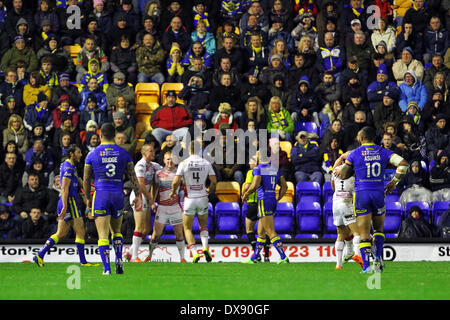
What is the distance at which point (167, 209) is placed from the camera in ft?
65.7

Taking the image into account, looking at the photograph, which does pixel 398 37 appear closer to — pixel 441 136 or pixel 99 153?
pixel 441 136

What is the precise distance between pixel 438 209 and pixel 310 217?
2788mm

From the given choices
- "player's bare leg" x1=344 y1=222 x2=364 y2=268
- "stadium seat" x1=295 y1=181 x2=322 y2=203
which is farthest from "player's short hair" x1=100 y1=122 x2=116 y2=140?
"stadium seat" x1=295 y1=181 x2=322 y2=203

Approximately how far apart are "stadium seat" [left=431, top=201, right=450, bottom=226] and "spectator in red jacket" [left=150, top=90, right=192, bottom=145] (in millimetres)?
6090

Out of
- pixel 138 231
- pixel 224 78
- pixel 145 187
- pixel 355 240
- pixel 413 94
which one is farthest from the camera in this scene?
pixel 413 94

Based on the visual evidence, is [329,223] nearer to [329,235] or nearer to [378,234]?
[329,235]

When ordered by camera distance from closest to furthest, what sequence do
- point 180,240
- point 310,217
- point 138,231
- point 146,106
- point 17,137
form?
point 138,231 < point 180,240 < point 310,217 < point 17,137 < point 146,106

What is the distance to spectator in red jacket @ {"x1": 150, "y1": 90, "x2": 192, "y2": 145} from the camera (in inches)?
914

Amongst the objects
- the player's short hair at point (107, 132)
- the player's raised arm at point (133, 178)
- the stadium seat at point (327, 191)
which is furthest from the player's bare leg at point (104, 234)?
the stadium seat at point (327, 191)

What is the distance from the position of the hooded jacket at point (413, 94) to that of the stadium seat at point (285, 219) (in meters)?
4.63

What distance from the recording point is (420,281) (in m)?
14.0

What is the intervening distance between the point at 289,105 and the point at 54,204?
632 cm

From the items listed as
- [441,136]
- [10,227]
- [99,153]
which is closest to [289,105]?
[441,136]

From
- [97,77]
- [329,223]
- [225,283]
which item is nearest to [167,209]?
[329,223]
